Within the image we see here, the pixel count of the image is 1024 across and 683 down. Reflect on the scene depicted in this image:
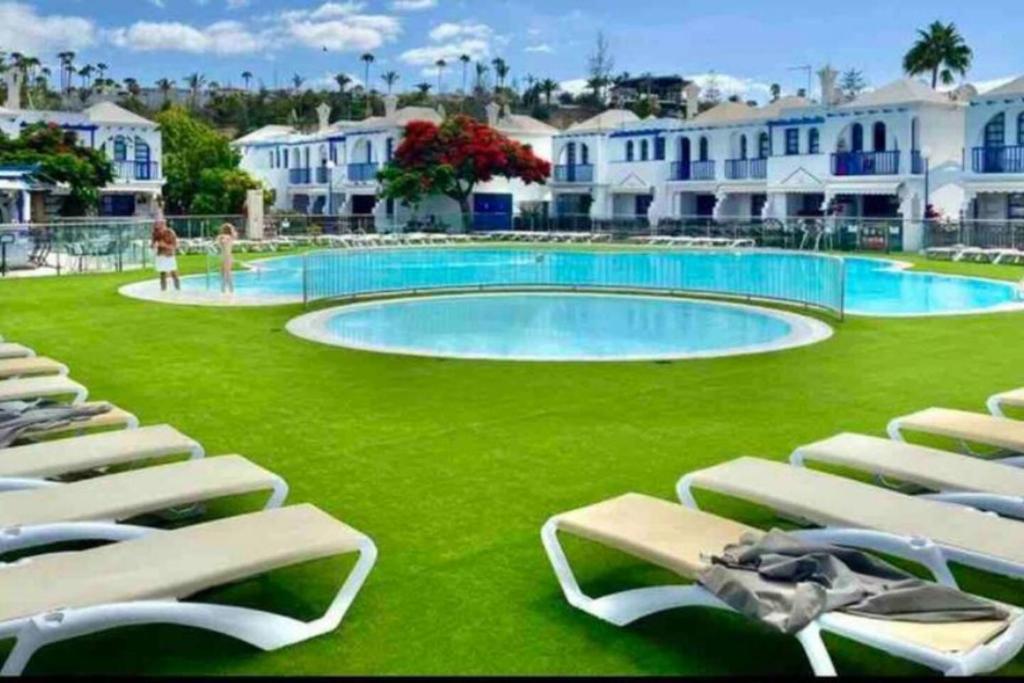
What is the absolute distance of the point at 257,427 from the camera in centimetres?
870

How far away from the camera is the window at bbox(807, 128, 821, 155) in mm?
40312

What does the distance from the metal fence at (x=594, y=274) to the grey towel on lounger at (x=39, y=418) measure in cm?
1049

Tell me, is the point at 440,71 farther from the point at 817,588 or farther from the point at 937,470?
the point at 817,588

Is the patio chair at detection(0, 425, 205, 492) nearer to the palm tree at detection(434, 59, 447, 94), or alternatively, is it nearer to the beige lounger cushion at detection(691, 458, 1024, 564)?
the beige lounger cushion at detection(691, 458, 1024, 564)

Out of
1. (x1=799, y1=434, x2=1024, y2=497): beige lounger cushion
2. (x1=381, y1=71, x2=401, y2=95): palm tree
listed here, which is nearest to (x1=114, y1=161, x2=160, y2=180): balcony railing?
(x1=799, y1=434, x2=1024, y2=497): beige lounger cushion

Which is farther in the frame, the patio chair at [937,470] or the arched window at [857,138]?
the arched window at [857,138]

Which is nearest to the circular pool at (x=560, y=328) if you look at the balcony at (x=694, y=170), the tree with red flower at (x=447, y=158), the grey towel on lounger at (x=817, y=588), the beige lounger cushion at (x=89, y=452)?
the beige lounger cushion at (x=89, y=452)

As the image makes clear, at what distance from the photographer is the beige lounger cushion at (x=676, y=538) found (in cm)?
383

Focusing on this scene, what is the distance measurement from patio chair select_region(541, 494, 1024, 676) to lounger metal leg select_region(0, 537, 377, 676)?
3.16 feet

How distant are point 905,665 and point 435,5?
236 feet

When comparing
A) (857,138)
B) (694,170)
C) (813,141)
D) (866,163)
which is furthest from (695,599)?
(694,170)

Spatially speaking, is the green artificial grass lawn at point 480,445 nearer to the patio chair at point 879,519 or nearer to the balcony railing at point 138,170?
the patio chair at point 879,519

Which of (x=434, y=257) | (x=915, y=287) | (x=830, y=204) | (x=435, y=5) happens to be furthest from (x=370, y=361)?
(x=435, y=5)

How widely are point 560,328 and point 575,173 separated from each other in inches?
1385
